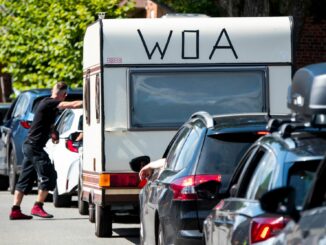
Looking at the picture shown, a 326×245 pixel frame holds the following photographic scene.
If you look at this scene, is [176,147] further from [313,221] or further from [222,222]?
[313,221]

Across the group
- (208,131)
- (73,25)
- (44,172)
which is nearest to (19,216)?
(44,172)

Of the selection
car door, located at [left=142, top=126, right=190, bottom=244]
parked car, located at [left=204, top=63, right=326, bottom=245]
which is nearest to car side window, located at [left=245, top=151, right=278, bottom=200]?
parked car, located at [left=204, top=63, right=326, bottom=245]

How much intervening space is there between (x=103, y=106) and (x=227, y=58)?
63.0 inches

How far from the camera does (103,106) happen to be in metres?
14.8

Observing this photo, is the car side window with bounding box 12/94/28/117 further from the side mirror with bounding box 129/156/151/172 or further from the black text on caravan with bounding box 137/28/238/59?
the side mirror with bounding box 129/156/151/172

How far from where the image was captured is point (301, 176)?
7199 millimetres

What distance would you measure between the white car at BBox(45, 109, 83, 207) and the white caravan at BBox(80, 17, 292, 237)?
4.21 m

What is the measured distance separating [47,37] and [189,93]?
15.2 meters

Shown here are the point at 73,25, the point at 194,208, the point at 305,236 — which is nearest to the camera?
the point at 305,236

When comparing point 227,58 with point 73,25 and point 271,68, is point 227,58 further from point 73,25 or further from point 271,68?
point 73,25

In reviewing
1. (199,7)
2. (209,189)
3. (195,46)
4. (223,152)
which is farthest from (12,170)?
(209,189)

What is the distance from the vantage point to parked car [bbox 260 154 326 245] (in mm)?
5945

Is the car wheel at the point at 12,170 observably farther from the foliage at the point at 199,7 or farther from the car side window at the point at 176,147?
the car side window at the point at 176,147

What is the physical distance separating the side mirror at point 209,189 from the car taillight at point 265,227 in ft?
9.09
